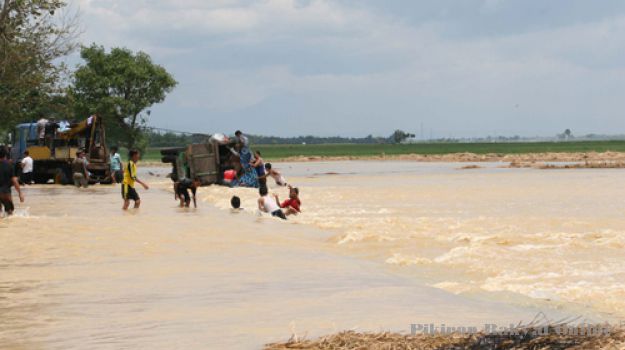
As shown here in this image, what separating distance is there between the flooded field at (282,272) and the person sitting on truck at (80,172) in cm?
1372

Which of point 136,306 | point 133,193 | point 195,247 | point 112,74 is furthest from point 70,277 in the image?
point 112,74

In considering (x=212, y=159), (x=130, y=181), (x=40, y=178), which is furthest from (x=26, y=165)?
(x=130, y=181)

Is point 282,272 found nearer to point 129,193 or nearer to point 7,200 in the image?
point 7,200

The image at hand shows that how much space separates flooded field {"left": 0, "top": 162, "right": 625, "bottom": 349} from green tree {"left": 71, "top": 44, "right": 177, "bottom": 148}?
2342 inches

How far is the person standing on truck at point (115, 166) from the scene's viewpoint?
38.7 metres

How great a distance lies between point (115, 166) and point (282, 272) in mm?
27710

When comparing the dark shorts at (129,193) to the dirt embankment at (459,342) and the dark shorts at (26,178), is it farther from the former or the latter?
the dark shorts at (26,178)

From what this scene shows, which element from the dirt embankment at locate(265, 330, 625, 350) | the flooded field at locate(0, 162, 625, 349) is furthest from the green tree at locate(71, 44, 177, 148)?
the dirt embankment at locate(265, 330, 625, 350)

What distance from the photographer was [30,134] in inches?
1747

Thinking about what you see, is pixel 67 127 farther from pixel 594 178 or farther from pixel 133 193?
pixel 594 178

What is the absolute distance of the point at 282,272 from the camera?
1338 cm

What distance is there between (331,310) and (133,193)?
51.1 ft

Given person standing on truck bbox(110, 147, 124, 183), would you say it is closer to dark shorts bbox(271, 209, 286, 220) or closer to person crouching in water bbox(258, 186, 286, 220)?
person crouching in water bbox(258, 186, 286, 220)

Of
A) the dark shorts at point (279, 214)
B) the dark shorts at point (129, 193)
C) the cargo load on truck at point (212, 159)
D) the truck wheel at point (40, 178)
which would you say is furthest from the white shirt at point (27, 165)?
the dark shorts at point (279, 214)
